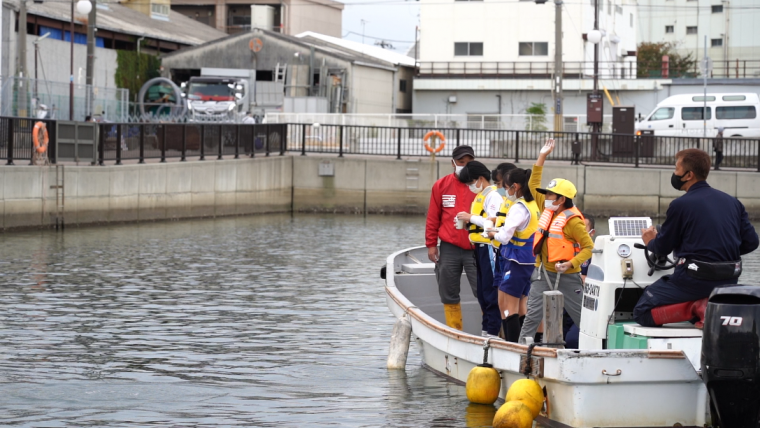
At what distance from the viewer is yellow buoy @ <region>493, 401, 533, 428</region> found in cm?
839

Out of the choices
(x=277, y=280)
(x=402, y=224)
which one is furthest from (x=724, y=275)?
(x=402, y=224)

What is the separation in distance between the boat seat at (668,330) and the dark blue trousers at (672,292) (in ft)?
0.24

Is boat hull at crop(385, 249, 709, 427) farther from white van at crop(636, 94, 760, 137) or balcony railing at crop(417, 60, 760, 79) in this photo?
balcony railing at crop(417, 60, 760, 79)

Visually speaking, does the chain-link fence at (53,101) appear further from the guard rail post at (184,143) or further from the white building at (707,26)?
the white building at (707,26)

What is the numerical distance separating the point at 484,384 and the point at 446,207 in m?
2.39

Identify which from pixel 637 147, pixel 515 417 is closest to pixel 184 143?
pixel 637 147

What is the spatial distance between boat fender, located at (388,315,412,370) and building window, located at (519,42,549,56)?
49386 mm

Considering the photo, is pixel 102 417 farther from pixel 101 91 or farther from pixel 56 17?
pixel 56 17

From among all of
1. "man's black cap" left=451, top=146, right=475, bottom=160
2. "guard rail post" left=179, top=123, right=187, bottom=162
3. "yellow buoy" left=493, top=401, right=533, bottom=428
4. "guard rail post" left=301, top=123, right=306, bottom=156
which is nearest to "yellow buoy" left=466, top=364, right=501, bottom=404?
"yellow buoy" left=493, top=401, right=533, bottom=428

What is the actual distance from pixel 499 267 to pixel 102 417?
3.86 meters

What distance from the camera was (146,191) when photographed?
28984 millimetres

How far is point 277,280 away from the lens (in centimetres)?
1872

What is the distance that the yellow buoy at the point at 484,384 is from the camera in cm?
934

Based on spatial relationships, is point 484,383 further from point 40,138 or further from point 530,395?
point 40,138
